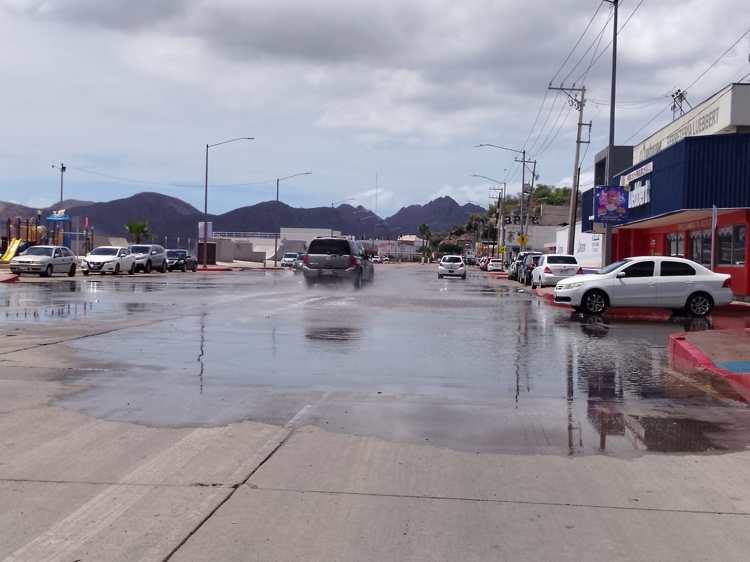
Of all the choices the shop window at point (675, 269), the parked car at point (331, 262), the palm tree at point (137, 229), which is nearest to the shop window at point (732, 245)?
the shop window at point (675, 269)

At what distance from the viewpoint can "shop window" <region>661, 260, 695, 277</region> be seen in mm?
21562

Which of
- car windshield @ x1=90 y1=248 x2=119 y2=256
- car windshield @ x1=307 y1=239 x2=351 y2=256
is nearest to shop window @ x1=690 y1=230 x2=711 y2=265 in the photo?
car windshield @ x1=307 y1=239 x2=351 y2=256

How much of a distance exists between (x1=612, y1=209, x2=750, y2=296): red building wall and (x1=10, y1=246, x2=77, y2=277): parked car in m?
Answer: 29.8

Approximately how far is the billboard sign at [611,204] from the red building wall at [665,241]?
3.03 metres

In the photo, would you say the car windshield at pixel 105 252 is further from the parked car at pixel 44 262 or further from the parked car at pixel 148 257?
the parked car at pixel 44 262

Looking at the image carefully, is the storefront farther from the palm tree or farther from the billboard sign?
the palm tree

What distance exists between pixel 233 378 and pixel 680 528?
6.32 meters

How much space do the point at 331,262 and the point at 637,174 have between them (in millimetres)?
14412

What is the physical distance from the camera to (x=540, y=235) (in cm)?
10238

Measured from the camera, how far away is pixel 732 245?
103ft

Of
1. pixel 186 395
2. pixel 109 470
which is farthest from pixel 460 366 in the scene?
pixel 109 470

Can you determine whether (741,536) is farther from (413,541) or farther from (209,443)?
(209,443)

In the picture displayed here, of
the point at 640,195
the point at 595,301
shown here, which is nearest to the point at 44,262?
the point at 595,301

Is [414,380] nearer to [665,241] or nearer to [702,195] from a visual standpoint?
[702,195]
